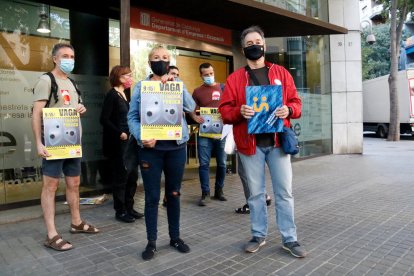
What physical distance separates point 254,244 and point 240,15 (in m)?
5.00

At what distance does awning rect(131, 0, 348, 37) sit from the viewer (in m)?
6.71

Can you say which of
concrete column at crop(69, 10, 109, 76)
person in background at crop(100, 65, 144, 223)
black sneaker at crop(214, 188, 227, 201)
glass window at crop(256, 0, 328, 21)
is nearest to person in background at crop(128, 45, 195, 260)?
person in background at crop(100, 65, 144, 223)

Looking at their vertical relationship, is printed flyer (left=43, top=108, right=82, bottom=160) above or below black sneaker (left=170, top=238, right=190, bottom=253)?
above

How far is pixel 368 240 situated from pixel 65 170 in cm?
330

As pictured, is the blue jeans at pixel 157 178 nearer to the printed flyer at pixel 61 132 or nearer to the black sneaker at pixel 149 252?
the black sneaker at pixel 149 252

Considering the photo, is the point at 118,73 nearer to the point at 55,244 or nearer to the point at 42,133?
the point at 42,133

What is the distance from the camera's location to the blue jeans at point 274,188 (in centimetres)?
369

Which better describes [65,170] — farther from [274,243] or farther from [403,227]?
[403,227]

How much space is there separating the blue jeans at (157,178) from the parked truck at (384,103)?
63.2 feet

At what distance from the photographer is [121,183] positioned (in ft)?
16.4

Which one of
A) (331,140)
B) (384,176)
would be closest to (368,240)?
(384,176)

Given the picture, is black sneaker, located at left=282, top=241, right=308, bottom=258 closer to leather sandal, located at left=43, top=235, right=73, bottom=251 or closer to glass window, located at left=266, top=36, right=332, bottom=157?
leather sandal, located at left=43, top=235, right=73, bottom=251

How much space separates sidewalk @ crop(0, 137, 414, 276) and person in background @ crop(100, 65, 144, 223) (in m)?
0.27

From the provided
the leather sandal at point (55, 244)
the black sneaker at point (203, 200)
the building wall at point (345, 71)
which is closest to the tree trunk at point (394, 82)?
the building wall at point (345, 71)
